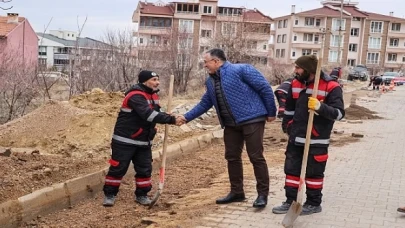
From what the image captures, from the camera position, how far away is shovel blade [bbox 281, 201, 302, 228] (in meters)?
4.85

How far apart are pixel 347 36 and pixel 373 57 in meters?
Result: 6.92

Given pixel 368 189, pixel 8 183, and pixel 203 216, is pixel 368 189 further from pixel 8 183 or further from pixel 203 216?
pixel 8 183

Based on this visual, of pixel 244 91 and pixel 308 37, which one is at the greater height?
pixel 308 37

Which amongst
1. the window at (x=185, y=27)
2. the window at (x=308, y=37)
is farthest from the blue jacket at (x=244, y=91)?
the window at (x=308, y=37)

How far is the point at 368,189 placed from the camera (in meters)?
6.67

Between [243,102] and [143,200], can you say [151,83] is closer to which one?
[243,102]

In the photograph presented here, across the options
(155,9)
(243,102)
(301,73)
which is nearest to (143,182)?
(243,102)

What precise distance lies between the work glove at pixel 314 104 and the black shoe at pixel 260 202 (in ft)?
4.45

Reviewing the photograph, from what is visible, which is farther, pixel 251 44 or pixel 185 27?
pixel 185 27

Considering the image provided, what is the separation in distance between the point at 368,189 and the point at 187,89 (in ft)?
55.4

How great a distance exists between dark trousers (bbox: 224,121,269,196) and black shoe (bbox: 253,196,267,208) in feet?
0.15

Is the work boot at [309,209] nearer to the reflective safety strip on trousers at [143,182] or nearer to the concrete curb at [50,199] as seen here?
the reflective safety strip on trousers at [143,182]

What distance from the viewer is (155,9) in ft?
207

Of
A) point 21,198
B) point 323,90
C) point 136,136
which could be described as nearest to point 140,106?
point 136,136
